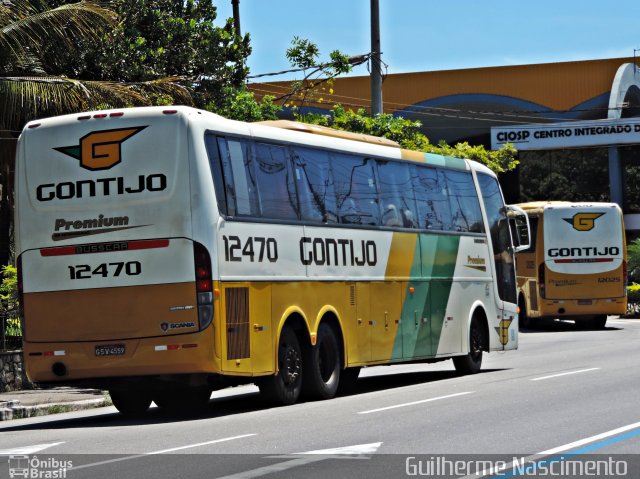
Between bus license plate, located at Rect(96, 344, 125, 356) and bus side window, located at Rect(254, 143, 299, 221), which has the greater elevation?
bus side window, located at Rect(254, 143, 299, 221)

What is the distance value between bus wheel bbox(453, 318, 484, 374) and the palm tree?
6567mm

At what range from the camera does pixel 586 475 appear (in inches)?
372

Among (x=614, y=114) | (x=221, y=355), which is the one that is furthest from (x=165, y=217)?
(x=614, y=114)

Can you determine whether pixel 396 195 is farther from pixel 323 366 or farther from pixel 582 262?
pixel 582 262

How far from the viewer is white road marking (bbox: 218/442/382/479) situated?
389 inches

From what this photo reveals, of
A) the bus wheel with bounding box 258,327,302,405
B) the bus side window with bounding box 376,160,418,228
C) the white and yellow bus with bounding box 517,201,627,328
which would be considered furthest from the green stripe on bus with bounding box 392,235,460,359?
the white and yellow bus with bounding box 517,201,627,328

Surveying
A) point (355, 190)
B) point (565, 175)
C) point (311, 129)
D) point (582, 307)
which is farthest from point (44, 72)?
point (565, 175)

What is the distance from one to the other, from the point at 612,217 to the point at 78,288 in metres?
23.8

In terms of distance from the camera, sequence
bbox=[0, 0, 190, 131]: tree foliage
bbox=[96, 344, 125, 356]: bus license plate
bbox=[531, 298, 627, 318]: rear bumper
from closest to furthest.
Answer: bbox=[96, 344, 125, 356]: bus license plate, bbox=[0, 0, 190, 131]: tree foliage, bbox=[531, 298, 627, 318]: rear bumper

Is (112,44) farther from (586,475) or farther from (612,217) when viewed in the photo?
(586,475)

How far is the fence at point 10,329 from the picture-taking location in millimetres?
22000

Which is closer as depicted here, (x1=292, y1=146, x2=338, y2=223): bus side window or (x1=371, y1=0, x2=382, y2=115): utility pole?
(x1=292, y1=146, x2=338, y2=223): bus side window

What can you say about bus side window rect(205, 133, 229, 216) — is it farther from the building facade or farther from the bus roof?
the building facade

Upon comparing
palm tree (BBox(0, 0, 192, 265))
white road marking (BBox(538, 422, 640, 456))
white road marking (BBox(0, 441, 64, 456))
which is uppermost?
palm tree (BBox(0, 0, 192, 265))
